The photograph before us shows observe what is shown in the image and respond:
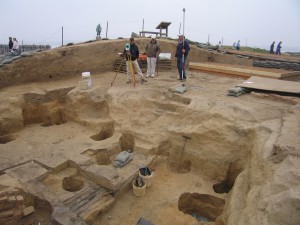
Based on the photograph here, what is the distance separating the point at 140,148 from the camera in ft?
22.3

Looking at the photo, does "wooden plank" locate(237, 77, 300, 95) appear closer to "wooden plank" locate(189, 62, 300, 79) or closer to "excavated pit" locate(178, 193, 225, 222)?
"wooden plank" locate(189, 62, 300, 79)

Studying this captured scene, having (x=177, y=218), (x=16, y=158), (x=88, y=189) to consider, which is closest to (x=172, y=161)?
(x=177, y=218)

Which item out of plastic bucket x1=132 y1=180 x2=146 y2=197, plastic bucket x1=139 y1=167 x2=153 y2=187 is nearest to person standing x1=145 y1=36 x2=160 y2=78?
plastic bucket x1=139 y1=167 x2=153 y2=187

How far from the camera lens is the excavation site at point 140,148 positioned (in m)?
4.36

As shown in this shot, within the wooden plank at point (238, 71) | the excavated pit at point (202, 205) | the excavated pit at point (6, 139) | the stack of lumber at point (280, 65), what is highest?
the stack of lumber at point (280, 65)

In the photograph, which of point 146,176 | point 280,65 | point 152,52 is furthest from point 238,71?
point 146,176

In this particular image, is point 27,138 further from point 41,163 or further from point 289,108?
point 289,108

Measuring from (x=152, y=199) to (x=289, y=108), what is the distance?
165 inches

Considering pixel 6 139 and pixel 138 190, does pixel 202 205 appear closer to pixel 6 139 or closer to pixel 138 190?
pixel 138 190

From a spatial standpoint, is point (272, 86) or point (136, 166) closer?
point (136, 166)

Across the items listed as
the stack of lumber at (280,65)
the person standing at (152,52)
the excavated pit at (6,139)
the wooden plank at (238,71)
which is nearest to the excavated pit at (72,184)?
the excavated pit at (6,139)

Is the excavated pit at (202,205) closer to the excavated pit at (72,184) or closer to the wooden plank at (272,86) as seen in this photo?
the excavated pit at (72,184)

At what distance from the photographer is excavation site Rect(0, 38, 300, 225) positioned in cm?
436

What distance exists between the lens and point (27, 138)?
716 cm
